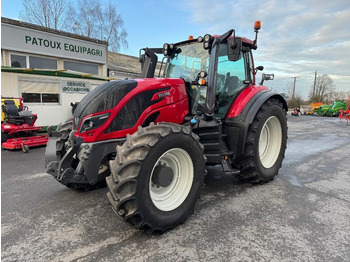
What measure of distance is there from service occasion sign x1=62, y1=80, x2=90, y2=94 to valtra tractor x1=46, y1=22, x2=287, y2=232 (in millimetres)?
7910

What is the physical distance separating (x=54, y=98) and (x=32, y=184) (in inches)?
302

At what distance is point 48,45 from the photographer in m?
12.2

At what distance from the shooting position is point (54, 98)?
11141 mm

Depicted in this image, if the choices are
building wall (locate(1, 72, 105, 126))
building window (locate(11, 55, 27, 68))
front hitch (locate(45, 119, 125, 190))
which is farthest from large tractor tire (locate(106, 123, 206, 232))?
building window (locate(11, 55, 27, 68))

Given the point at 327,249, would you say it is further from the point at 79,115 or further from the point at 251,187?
the point at 79,115

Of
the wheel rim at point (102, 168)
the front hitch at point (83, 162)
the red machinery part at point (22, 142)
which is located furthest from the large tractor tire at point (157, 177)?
the red machinery part at point (22, 142)

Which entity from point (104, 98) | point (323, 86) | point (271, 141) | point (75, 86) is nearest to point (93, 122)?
point (104, 98)

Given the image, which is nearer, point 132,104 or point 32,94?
point 132,104

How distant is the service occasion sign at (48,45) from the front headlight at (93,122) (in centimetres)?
1035

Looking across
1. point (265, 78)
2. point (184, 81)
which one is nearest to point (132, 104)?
point (184, 81)

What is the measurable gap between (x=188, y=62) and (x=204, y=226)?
8.09 ft

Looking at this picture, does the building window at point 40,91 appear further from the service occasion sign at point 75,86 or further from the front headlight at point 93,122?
the front headlight at point 93,122

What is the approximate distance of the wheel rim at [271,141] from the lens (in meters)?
4.69

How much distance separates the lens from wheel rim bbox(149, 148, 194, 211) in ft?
9.57
